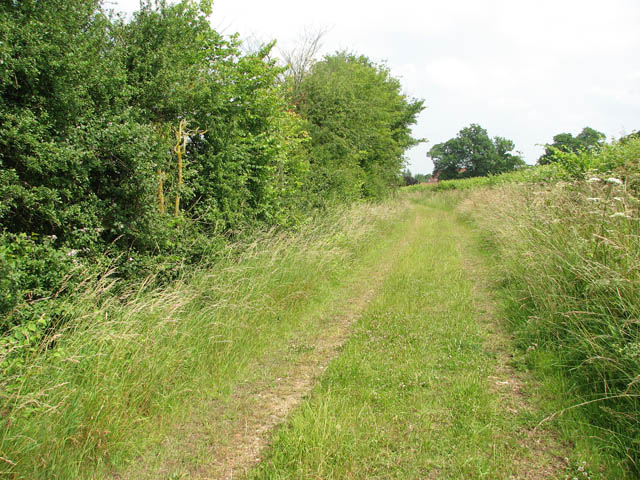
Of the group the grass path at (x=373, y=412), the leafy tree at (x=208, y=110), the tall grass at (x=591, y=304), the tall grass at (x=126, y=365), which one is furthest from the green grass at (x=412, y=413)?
the leafy tree at (x=208, y=110)

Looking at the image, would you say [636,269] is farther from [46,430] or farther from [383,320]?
[46,430]

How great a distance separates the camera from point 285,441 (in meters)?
2.99

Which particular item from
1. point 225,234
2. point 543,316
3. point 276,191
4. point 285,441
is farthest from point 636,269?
point 276,191

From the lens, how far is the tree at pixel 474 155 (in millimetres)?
73062

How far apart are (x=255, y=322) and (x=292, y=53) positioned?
1167 centimetres

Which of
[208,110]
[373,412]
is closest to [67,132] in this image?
[208,110]

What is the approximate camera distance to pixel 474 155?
7550 centimetres

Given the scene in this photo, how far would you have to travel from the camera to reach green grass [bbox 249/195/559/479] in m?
2.78

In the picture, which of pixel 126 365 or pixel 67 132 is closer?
pixel 126 365

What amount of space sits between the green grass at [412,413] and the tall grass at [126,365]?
114 centimetres

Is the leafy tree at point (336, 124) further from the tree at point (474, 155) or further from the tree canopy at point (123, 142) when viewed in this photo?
the tree at point (474, 155)

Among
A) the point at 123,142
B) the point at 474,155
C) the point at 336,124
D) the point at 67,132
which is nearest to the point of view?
the point at 67,132

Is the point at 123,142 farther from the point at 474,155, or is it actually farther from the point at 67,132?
the point at 474,155

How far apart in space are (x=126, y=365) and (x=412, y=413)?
272 centimetres
